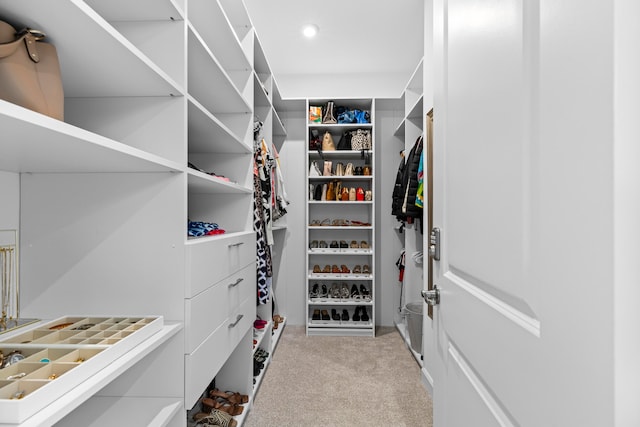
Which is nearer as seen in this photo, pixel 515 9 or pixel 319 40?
pixel 515 9

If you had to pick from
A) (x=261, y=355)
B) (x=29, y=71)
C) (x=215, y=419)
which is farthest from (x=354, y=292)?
(x=29, y=71)

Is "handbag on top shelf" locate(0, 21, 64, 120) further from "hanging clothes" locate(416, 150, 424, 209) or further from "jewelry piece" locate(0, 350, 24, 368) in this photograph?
"hanging clothes" locate(416, 150, 424, 209)

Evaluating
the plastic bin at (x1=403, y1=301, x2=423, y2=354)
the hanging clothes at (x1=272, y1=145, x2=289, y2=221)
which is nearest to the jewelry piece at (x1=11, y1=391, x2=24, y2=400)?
the hanging clothes at (x1=272, y1=145, x2=289, y2=221)

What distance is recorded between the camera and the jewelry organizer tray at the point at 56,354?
23.4 inches

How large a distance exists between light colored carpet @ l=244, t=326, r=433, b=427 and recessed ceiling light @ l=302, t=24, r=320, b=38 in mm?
2579

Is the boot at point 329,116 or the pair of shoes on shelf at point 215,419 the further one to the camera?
the boot at point 329,116

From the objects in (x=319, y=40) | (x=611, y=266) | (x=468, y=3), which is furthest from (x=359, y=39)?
(x=611, y=266)

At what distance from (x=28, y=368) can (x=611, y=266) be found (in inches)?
40.4

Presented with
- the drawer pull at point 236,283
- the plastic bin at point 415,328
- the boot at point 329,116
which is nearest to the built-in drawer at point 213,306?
the drawer pull at point 236,283

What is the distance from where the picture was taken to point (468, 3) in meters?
0.75

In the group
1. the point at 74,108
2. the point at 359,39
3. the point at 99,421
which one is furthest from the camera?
the point at 359,39

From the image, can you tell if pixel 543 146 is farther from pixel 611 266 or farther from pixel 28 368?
pixel 28 368

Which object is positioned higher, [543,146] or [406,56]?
[406,56]

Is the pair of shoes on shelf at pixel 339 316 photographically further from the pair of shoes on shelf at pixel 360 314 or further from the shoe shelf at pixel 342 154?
the shoe shelf at pixel 342 154
